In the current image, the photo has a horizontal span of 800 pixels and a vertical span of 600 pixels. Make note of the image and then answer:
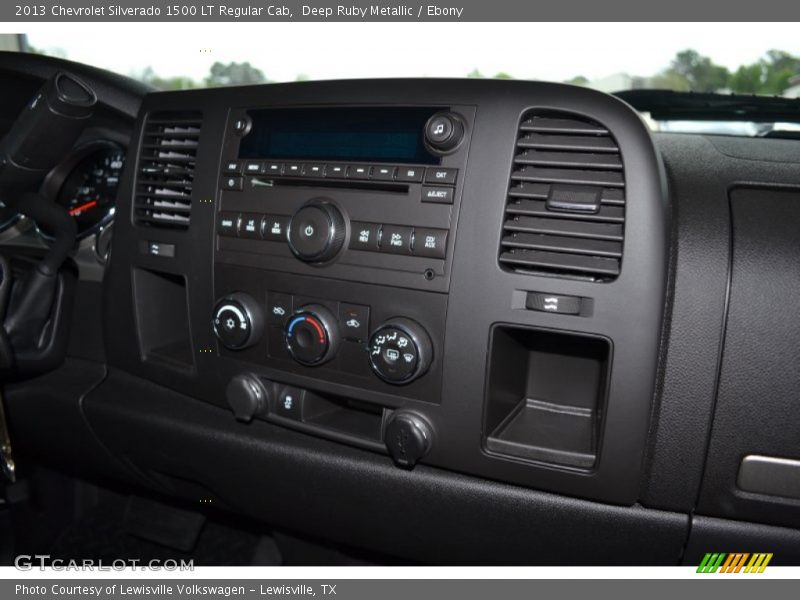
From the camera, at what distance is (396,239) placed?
45.1 inches

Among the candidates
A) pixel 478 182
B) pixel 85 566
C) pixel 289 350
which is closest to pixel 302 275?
pixel 289 350

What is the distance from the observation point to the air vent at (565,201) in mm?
1036

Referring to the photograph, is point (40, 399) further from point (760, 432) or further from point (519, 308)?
point (760, 432)

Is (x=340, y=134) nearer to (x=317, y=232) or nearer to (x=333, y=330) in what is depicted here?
(x=317, y=232)

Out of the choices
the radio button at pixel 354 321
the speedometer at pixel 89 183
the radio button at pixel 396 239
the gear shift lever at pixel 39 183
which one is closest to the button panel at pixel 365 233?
the radio button at pixel 396 239

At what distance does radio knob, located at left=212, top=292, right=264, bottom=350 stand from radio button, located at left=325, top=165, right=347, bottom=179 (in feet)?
0.94

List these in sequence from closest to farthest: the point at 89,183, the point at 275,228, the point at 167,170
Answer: the point at 275,228
the point at 167,170
the point at 89,183

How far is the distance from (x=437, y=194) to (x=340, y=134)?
23 cm

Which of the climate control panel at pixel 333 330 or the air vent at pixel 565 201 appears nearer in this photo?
the air vent at pixel 565 201

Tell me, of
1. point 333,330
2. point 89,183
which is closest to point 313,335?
point 333,330

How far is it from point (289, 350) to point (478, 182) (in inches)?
18.3

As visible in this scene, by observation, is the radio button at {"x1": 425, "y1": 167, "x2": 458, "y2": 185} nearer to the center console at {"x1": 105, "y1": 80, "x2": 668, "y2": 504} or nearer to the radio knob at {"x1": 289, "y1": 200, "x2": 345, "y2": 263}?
the center console at {"x1": 105, "y1": 80, "x2": 668, "y2": 504}

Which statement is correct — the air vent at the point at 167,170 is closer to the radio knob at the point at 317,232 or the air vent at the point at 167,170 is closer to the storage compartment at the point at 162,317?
the storage compartment at the point at 162,317

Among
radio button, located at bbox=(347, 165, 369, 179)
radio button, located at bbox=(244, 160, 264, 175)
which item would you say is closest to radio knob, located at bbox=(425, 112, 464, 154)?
radio button, located at bbox=(347, 165, 369, 179)
